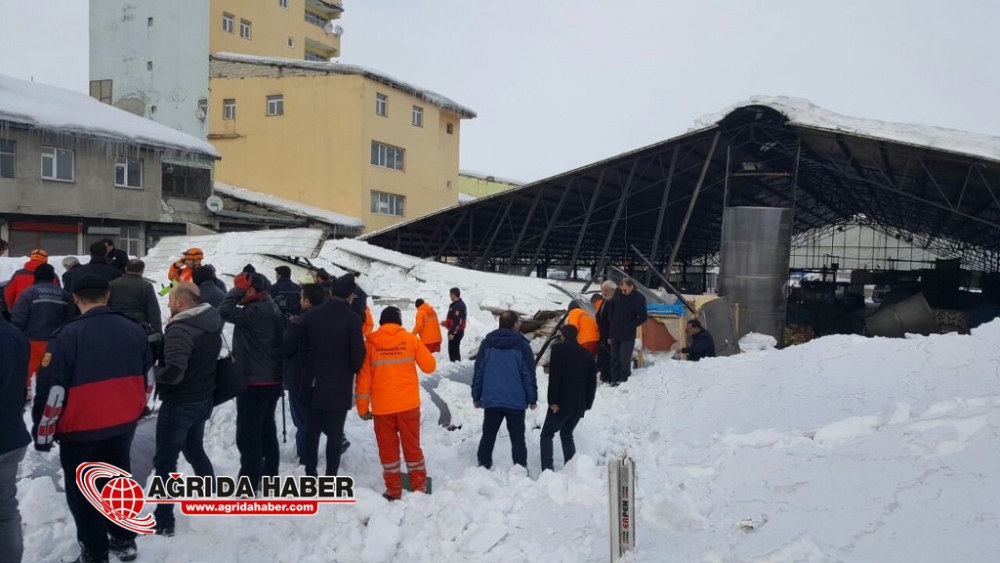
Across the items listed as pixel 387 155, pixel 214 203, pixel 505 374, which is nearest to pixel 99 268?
pixel 505 374

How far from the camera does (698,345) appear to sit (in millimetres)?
10953

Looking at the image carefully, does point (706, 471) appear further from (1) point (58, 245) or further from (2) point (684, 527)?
(1) point (58, 245)

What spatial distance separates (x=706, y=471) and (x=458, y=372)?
183 inches

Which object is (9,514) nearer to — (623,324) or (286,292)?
(286,292)

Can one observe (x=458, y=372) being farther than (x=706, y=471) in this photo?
Yes

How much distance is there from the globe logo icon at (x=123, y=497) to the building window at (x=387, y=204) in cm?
2764

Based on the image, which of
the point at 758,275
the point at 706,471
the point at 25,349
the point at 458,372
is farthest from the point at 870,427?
the point at 758,275

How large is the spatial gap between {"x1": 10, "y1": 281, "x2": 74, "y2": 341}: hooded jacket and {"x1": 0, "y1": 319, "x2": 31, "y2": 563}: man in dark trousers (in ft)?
11.4

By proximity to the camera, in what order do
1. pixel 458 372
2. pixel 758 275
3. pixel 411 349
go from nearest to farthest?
pixel 411 349 < pixel 458 372 < pixel 758 275

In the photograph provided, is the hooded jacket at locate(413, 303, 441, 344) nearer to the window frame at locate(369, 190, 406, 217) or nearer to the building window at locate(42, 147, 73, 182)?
the building window at locate(42, 147, 73, 182)

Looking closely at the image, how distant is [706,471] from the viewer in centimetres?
595

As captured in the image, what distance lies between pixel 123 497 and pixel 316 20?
43.9 meters

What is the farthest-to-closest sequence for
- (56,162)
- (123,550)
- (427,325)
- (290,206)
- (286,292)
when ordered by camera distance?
(290,206) < (56,162) < (427,325) < (286,292) < (123,550)

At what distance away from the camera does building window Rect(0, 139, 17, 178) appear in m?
19.7
